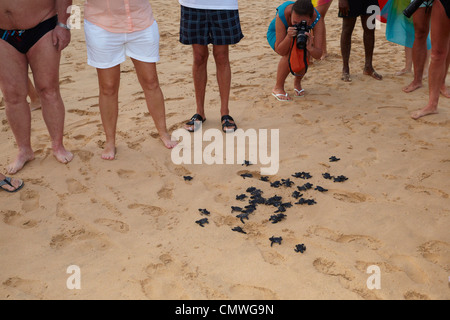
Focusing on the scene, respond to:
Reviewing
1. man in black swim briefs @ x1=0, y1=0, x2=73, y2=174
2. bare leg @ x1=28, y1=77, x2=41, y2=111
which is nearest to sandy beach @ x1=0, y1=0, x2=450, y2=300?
bare leg @ x1=28, y1=77, x2=41, y2=111

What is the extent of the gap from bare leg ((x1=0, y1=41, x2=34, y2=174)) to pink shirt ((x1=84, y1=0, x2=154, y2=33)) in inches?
21.8

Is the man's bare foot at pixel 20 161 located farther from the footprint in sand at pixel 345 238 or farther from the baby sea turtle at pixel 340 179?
the baby sea turtle at pixel 340 179

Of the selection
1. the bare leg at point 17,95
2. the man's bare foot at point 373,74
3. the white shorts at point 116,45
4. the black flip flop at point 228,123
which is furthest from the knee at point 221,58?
the man's bare foot at point 373,74

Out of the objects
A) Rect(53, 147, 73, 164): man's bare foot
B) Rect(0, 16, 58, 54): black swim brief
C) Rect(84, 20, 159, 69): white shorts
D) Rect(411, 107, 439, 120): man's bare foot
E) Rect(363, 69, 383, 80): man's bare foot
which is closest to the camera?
Rect(0, 16, 58, 54): black swim brief

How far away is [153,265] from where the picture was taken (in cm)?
210

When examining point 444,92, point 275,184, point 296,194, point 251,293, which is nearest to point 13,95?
point 275,184

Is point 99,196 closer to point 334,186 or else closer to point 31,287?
point 31,287

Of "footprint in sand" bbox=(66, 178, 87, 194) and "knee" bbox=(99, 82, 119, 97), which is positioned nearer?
"footprint in sand" bbox=(66, 178, 87, 194)

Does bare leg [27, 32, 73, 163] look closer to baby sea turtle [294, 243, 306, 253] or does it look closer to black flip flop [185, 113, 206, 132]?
black flip flop [185, 113, 206, 132]

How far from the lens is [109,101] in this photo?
3.11m

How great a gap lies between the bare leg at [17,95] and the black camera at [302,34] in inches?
90.3

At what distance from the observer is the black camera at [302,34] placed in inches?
151

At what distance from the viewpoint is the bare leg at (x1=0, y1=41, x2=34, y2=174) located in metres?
2.79

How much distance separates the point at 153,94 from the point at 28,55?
2.90 feet
